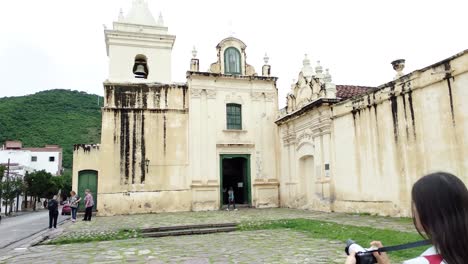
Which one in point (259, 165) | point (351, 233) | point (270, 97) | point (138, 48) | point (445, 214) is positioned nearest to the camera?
point (445, 214)

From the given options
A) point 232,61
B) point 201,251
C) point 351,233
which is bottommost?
point 201,251

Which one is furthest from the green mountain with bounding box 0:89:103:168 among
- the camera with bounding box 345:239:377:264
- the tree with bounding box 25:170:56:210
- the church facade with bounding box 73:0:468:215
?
the camera with bounding box 345:239:377:264

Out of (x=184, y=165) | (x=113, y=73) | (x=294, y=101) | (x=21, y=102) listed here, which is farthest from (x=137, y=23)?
(x=21, y=102)

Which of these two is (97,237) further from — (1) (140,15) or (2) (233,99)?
(1) (140,15)

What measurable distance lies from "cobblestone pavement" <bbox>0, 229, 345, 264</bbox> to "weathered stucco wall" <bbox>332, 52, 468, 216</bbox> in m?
5.10

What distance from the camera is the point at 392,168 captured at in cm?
1305

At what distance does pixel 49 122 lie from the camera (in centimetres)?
6222

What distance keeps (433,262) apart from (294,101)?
18.6 metres

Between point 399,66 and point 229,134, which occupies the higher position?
point 399,66

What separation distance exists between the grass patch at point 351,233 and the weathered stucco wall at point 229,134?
8.51 meters

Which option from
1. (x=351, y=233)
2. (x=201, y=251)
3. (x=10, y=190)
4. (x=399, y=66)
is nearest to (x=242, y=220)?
(x=351, y=233)

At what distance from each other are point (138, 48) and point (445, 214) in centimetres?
2163

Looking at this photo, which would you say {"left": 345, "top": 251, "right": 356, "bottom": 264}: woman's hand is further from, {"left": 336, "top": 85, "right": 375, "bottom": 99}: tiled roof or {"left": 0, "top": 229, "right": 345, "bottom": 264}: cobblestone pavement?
{"left": 336, "top": 85, "right": 375, "bottom": 99}: tiled roof

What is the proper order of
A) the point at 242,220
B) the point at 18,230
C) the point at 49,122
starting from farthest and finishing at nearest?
the point at 49,122, the point at 18,230, the point at 242,220
